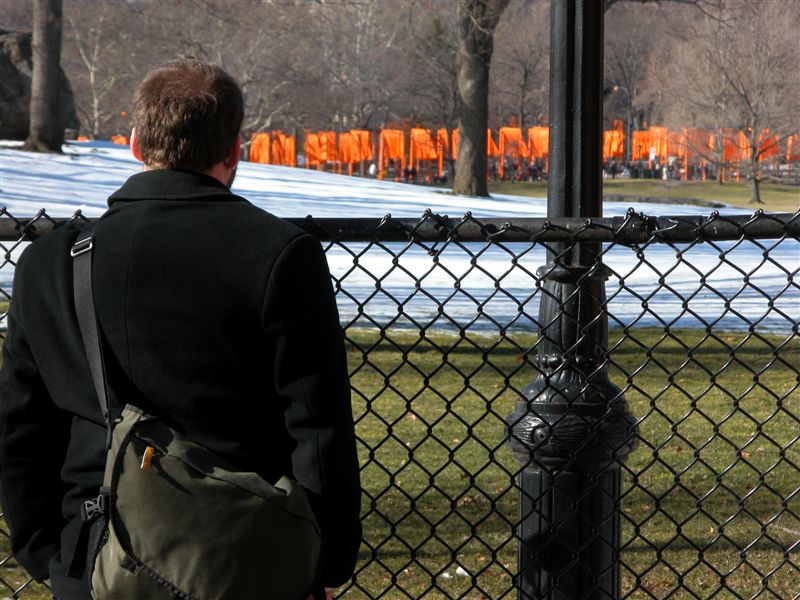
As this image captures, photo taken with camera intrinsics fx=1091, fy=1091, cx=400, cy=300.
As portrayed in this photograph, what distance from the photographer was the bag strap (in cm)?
193

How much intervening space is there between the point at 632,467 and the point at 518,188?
33.9 m

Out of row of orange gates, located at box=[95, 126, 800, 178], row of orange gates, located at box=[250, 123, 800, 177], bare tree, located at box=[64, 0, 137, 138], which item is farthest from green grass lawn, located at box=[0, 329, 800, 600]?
bare tree, located at box=[64, 0, 137, 138]

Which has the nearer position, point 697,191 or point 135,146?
point 135,146

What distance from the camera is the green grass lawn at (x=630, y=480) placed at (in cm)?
335

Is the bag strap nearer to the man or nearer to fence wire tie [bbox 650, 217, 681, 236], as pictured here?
the man

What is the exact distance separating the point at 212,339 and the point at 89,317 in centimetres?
23

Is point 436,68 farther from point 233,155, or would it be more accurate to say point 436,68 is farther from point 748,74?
point 233,155

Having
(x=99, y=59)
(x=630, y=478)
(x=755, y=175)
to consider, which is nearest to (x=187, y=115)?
(x=630, y=478)

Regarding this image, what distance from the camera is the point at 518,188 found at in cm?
3934

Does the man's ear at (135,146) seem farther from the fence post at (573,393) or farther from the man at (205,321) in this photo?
the fence post at (573,393)

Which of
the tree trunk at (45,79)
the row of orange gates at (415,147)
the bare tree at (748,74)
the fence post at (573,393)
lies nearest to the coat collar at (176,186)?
the fence post at (573,393)

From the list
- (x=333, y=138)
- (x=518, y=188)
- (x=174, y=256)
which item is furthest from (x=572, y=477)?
(x=333, y=138)

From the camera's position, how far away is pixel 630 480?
5.56m

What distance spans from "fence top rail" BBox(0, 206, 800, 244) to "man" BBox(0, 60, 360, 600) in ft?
1.94
